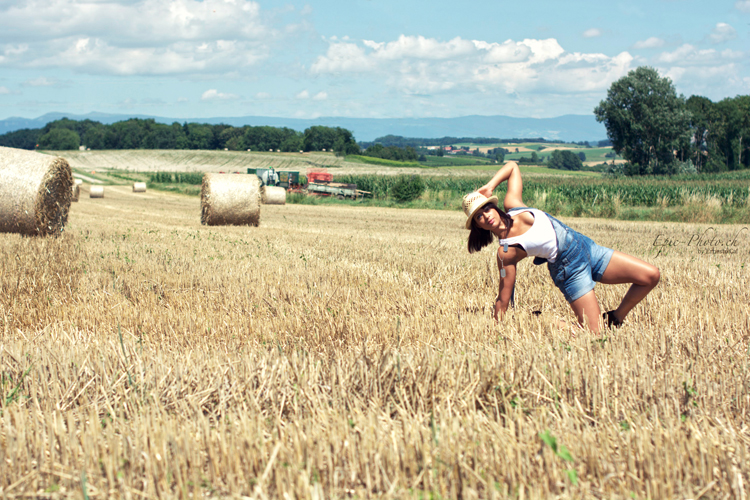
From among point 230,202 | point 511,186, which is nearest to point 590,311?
point 511,186

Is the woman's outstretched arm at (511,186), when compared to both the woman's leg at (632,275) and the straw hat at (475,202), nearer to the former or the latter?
the straw hat at (475,202)

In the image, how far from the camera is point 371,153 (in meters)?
119

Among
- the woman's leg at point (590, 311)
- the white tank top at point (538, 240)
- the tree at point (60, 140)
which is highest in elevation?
the tree at point (60, 140)

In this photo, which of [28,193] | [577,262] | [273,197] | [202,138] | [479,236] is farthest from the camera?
[202,138]

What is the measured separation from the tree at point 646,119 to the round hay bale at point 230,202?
205 ft

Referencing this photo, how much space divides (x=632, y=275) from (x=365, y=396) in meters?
2.54

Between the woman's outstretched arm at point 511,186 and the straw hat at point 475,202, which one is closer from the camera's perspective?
the straw hat at point 475,202

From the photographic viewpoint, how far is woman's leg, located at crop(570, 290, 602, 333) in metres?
4.71

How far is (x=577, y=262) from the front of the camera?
470 centimetres

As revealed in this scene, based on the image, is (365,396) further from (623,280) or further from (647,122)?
(647,122)

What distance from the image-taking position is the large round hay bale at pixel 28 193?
37.6ft

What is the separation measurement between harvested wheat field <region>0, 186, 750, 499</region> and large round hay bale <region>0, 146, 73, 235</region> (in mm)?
5585

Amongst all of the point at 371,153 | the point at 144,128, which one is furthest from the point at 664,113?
the point at 144,128

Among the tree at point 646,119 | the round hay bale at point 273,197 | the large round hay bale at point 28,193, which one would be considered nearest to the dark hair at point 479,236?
the large round hay bale at point 28,193
